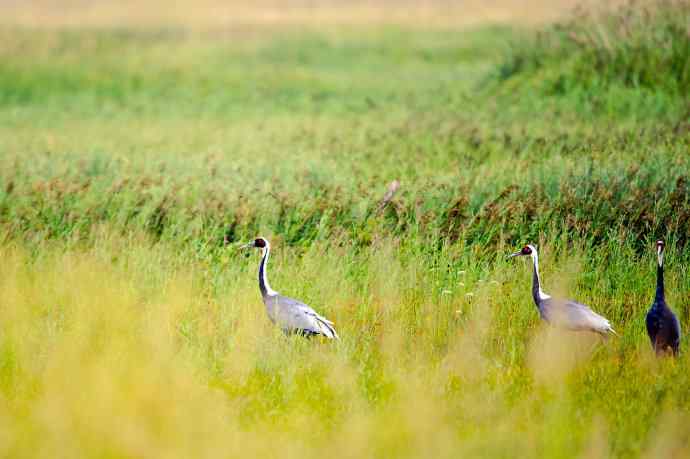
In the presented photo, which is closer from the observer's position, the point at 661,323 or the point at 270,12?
the point at 661,323

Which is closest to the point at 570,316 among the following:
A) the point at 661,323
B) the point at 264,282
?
the point at 661,323

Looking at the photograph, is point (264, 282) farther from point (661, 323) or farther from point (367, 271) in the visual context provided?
point (661, 323)

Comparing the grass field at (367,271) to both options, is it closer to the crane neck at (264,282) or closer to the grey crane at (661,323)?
the grey crane at (661,323)

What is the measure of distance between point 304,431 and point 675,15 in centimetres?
1548

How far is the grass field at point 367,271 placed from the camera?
20.5 ft

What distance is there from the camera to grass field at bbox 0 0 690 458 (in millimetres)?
6258

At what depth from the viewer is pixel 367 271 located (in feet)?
30.4

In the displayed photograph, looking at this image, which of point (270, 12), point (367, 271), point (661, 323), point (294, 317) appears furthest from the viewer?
point (270, 12)

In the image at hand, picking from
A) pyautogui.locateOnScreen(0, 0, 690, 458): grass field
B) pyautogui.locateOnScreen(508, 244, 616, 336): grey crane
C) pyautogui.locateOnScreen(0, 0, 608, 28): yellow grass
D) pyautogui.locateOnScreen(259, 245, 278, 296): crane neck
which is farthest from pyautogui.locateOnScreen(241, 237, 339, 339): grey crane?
pyautogui.locateOnScreen(0, 0, 608, 28): yellow grass

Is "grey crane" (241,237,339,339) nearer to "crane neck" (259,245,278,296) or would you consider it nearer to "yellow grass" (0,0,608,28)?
"crane neck" (259,245,278,296)

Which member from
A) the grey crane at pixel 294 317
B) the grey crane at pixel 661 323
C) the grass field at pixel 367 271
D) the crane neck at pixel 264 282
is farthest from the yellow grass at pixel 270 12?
the grey crane at pixel 661 323

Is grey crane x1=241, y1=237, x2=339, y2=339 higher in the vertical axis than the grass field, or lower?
higher

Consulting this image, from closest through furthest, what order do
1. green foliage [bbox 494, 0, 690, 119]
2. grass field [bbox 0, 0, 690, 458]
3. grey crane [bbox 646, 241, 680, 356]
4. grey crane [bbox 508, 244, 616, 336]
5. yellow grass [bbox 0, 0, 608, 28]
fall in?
grass field [bbox 0, 0, 690, 458] → grey crane [bbox 646, 241, 680, 356] → grey crane [bbox 508, 244, 616, 336] → green foliage [bbox 494, 0, 690, 119] → yellow grass [bbox 0, 0, 608, 28]

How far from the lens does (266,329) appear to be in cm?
788
